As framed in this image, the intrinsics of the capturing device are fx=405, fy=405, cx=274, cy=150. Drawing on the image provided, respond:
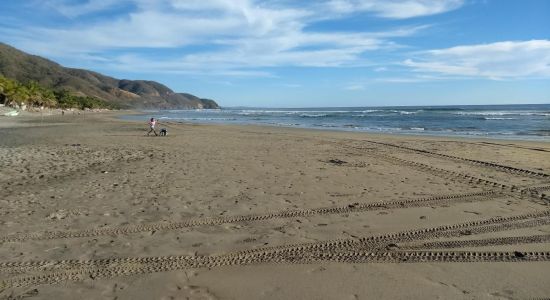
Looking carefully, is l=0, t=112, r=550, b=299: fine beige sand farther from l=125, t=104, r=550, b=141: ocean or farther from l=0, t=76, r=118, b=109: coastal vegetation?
l=0, t=76, r=118, b=109: coastal vegetation

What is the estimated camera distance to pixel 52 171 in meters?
10.1

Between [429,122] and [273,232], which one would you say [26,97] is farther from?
[273,232]

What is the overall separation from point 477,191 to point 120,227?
21.8 ft

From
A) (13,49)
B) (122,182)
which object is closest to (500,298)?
(122,182)

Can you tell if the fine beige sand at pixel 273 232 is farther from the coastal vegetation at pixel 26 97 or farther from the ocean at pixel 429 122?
the coastal vegetation at pixel 26 97

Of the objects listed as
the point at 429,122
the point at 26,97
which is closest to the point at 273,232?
the point at 429,122

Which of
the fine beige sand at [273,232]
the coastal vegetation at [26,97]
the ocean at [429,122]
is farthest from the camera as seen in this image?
the coastal vegetation at [26,97]

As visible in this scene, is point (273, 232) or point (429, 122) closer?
point (273, 232)

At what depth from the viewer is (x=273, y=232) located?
5.64 m

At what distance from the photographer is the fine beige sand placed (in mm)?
4043

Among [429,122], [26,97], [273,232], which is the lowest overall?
[273,232]

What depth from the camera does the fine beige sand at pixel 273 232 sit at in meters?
4.04

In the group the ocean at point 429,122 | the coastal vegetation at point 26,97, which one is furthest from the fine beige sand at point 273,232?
the coastal vegetation at point 26,97

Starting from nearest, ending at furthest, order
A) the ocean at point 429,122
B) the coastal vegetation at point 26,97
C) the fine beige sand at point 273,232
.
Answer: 1. the fine beige sand at point 273,232
2. the ocean at point 429,122
3. the coastal vegetation at point 26,97
